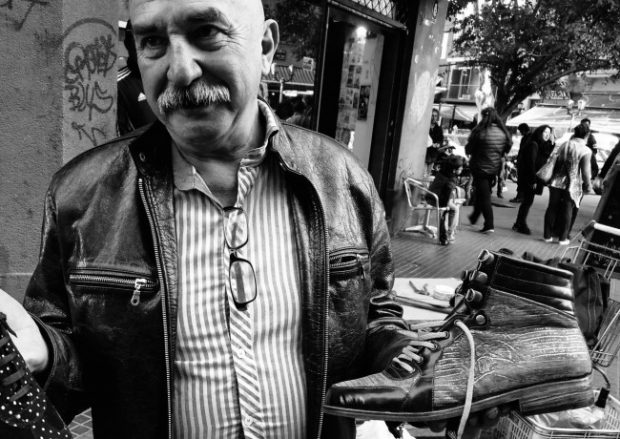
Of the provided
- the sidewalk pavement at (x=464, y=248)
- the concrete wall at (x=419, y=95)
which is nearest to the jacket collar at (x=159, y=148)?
the sidewalk pavement at (x=464, y=248)

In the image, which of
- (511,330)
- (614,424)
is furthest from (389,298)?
(614,424)

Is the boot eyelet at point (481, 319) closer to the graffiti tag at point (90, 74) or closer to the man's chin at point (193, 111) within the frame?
the man's chin at point (193, 111)

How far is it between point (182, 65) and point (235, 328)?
0.70m

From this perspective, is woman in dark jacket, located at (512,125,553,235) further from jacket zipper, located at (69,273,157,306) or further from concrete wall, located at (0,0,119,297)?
jacket zipper, located at (69,273,157,306)

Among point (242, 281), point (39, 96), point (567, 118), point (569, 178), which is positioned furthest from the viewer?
point (567, 118)

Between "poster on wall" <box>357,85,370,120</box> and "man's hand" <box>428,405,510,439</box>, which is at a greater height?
"poster on wall" <box>357,85,370,120</box>

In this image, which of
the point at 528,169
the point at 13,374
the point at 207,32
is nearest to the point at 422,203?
the point at 528,169

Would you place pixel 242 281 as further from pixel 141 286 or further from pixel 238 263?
pixel 141 286

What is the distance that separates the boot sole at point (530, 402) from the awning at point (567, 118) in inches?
1161

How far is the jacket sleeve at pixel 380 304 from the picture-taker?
1603mm

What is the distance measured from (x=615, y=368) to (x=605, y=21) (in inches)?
480

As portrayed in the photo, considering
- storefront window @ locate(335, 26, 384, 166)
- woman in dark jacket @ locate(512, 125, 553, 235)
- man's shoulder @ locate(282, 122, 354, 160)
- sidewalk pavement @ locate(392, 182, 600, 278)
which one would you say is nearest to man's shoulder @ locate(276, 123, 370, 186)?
man's shoulder @ locate(282, 122, 354, 160)

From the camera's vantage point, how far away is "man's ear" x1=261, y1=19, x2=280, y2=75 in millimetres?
1592

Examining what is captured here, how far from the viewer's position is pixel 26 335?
1.23 metres
